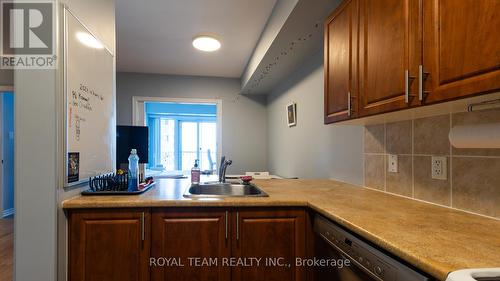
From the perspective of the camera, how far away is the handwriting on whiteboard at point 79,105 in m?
1.41

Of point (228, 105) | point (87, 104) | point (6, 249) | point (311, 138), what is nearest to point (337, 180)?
point (311, 138)

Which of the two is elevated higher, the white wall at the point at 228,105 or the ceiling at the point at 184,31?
the ceiling at the point at 184,31

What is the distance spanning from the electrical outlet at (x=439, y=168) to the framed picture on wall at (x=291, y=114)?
6.42 ft

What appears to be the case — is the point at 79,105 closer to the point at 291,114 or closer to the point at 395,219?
the point at 395,219

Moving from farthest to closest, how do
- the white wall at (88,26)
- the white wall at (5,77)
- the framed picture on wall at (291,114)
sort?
the framed picture on wall at (291,114) → the white wall at (5,77) → the white wall at (88,26)

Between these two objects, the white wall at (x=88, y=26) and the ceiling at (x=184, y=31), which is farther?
the ceiling at (x=184, y=31)

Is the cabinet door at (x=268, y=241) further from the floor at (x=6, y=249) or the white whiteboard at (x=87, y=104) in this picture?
the floor at (x=6, y=249)

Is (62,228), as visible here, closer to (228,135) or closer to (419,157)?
(419,157)

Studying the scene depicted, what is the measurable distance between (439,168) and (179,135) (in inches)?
262

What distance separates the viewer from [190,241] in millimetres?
1435

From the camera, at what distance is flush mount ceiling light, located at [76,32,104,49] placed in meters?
1.51

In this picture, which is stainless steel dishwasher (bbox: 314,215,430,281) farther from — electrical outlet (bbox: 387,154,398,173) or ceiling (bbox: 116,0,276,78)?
ceiling (bbox: 116,0,276,78)

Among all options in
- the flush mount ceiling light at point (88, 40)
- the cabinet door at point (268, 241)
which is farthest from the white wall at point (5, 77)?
the cabinet door at point (268, 241)

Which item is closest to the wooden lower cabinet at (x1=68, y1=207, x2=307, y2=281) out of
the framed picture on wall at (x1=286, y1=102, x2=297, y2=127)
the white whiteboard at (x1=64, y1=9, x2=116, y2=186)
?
the white whiteboard at (x1=64, y1=9, x2=116, y2=186)
